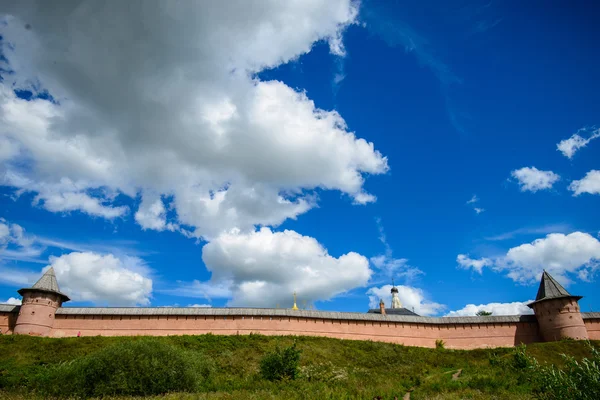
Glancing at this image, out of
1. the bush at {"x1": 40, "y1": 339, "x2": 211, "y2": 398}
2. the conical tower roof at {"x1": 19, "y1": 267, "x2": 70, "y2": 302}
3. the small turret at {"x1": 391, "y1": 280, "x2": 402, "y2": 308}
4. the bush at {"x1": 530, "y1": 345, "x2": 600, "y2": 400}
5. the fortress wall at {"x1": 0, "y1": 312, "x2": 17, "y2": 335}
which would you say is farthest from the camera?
the small turret at {"x1": 391, "y1": 280, "x2": 402, "y2": 308}

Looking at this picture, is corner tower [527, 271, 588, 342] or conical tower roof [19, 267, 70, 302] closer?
conical tower roof [19, 267, 70, 302]

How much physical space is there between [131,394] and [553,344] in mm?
26005

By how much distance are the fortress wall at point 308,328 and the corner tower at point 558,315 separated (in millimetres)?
1134

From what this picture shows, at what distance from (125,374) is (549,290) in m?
30.2

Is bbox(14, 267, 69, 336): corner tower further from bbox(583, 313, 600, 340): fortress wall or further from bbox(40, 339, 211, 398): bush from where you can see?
bbox(583, 313, 600, 340): fortress wall

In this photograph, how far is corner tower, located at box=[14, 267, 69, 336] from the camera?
992 inches

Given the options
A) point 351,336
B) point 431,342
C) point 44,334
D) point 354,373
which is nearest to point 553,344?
point 431,342

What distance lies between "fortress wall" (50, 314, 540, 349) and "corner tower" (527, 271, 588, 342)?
113cm

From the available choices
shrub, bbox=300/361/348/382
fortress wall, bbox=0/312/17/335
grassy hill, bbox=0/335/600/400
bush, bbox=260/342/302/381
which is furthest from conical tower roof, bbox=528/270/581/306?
fortress wall, bbox=0/312/17/335

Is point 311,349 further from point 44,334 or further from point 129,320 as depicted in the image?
point 44,334

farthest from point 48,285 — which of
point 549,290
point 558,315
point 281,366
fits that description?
point 549,290

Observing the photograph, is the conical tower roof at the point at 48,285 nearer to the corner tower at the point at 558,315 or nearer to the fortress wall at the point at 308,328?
the fortress wall at the point at 308,328

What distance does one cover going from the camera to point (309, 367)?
20.0 m

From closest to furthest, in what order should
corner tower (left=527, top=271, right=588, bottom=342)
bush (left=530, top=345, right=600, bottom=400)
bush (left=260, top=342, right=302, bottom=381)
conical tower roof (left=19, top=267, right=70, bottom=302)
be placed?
bush (left=530, top=345, right=600, bottom=400)
bush (left=260, top=342, right=302, bottom=381)
conical tower roof (left=19, top=267, right=70, bottom=302)
corner tower (left=527, top=271, right=588, bottom=342)
